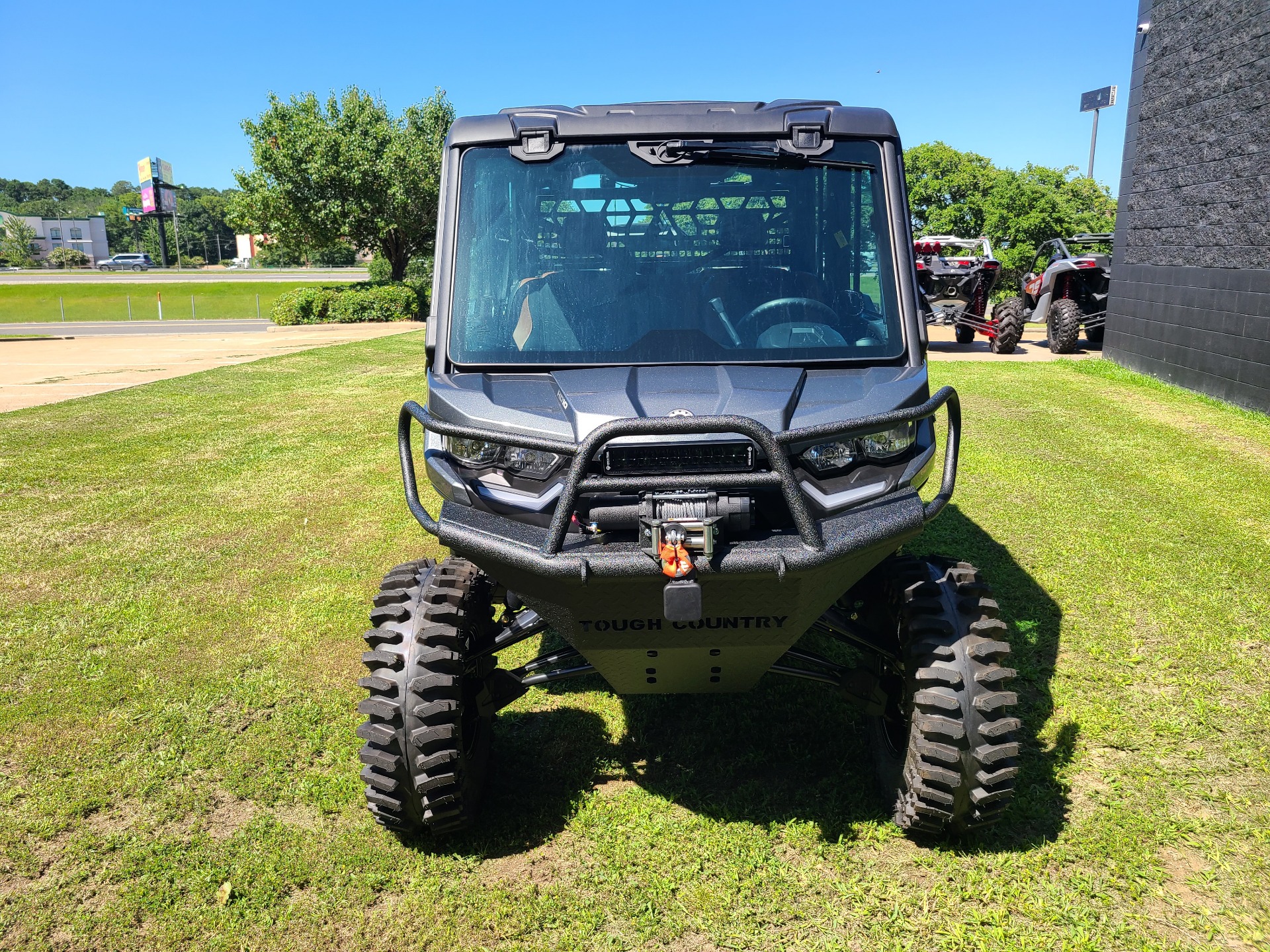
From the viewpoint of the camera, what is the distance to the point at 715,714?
4.44 m

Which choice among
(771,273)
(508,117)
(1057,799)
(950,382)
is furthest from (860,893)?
(950,382)

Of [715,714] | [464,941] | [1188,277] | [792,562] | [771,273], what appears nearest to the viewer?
[792,562]

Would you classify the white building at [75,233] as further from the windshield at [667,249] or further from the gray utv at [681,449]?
the gray utv at [681,449]

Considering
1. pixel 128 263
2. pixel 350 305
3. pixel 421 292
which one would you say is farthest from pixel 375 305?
pixel 128 263

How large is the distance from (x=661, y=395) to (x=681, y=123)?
3.86 feet

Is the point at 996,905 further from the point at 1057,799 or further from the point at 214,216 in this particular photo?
the point at 214,216

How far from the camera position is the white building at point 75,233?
137 m

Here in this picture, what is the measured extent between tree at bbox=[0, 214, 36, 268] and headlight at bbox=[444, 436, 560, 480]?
121073 millimetres

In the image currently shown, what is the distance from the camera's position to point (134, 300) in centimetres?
5328

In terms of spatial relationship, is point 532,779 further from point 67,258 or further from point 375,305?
point 67,258

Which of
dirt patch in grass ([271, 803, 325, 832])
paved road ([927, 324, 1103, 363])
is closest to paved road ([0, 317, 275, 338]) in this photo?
paved road ([927, 324, 1103, 363])

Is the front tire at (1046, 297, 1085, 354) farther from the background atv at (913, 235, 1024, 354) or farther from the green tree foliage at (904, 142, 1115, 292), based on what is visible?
the green tree foliage at (904, 142, 1115, 292)

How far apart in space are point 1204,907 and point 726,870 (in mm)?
1562

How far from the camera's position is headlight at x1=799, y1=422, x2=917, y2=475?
312 cm
